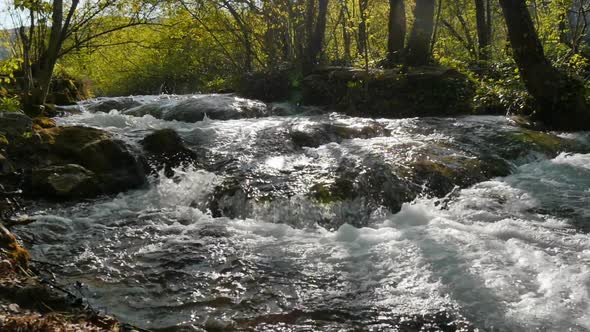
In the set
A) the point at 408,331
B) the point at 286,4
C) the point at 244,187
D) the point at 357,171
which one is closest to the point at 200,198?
the point at 244,187

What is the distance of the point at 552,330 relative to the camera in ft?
10.9

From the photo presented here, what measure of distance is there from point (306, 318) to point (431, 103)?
30.5ft

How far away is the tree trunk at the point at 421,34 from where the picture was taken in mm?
13109

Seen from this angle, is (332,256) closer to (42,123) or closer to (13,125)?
(13,125)

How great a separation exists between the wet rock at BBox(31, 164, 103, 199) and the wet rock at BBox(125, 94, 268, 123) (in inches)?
196

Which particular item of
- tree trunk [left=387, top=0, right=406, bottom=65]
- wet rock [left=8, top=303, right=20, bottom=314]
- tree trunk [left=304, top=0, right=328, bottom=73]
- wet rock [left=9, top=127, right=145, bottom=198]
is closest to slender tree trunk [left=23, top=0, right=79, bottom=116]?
wet rock [left=9, top=127, right=145, bottom=198]

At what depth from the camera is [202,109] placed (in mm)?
12148

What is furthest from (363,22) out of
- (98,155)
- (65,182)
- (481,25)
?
(65,182)

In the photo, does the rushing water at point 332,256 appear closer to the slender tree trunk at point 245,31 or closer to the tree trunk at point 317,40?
the tree trunk at point 317,40

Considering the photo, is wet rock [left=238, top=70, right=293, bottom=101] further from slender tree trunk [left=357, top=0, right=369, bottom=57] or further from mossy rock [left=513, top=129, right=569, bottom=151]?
mossy rock [left=513, top=129, right=569, bottom=151]

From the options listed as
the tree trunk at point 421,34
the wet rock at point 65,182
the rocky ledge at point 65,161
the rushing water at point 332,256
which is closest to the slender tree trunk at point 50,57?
the rocky ledge at point 65,161

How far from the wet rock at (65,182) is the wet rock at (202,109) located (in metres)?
4.99

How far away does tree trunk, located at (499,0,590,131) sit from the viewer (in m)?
9.71

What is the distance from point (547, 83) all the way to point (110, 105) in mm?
11354
